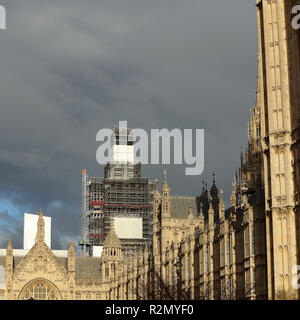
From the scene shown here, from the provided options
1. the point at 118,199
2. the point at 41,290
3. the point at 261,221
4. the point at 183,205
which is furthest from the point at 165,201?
the point at 261,221

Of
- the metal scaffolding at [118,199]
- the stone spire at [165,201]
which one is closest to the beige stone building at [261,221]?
the stone spire at [165,201]

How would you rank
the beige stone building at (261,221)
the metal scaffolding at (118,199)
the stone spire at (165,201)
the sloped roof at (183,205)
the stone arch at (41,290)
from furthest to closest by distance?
the metal scaffolding at (118,199), the stone arch at (41,290), the sloped roof at (183,205), the stone spire at (165,201), the beige stone building at (261,221)

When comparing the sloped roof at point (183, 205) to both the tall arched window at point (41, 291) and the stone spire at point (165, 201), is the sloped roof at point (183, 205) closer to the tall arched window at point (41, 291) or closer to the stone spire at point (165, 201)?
the stone spire at point (165, 201)

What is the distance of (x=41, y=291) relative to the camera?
106000 mm

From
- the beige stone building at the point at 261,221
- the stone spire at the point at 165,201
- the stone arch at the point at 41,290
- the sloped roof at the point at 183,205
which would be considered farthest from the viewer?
the stone arch at the point at 41,290

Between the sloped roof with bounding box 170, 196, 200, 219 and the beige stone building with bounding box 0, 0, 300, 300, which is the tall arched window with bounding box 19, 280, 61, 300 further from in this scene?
the sloped roof with bounding box 170, 196, 200, 219

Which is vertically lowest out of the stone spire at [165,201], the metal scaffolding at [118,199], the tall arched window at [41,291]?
the tall arched window at [41,291]

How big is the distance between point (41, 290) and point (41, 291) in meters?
0.15

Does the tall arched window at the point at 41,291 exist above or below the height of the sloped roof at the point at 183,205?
below

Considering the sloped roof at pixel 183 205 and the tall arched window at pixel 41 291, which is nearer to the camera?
the sloped roof at pixel 183 205

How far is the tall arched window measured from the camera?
105438 mm

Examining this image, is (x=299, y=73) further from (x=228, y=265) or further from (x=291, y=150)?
(x=228, y=265)

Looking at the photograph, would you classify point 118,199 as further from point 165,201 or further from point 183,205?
point 165,201

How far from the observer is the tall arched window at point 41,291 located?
105 m
